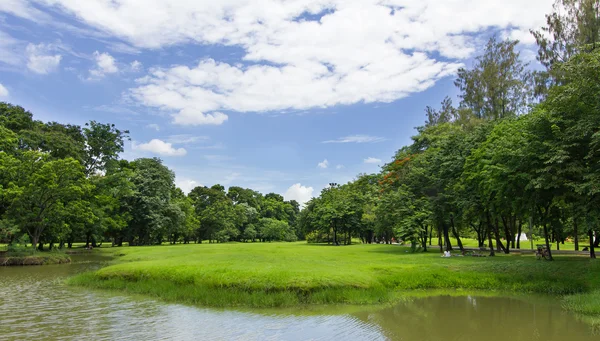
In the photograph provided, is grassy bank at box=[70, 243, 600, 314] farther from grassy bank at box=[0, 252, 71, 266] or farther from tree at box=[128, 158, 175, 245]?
tree at box=[128, 158, 175, 245]

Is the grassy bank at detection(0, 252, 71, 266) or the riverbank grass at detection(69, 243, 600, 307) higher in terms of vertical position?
the riverbank grass at detection(69, 243, 600, 307)

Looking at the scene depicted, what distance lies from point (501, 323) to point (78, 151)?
61120 mm

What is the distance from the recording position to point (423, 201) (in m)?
42.6

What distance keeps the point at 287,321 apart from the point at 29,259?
35.9m

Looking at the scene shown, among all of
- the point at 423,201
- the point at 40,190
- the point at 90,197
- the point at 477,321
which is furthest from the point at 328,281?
the point at 90,197

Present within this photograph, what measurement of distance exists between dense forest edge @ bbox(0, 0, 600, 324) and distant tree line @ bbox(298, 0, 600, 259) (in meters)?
0.11

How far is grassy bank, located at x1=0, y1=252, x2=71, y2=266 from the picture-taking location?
125 feet

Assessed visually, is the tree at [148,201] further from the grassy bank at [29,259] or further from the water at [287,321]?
the water at [287,321]

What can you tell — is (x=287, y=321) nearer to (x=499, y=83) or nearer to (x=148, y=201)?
(x=499, y=83)

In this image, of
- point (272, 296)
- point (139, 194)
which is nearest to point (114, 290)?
point (272, 296)

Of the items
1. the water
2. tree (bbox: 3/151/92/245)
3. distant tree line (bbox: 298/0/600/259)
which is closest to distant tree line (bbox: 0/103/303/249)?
tree (bbox: 3/151/92/245)

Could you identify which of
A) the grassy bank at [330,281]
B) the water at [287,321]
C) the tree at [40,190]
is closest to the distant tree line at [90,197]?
the tree at [40,190]

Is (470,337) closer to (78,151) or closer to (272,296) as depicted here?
(272,296)

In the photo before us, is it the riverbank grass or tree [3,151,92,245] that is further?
tree [3,151,92,245]
